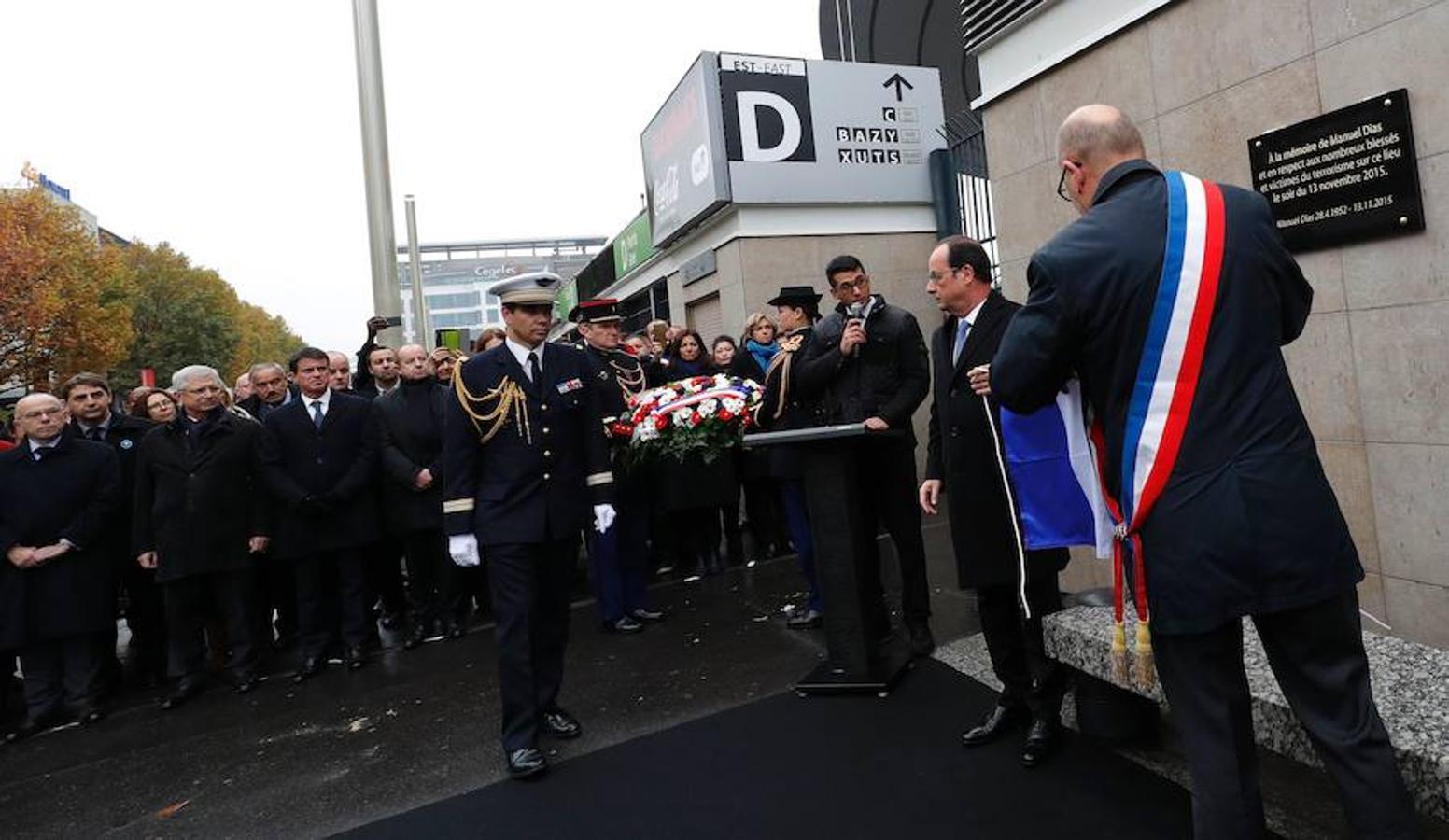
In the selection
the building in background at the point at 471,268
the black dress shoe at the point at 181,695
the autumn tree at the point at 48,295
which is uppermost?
the building in background at the point at 471,268

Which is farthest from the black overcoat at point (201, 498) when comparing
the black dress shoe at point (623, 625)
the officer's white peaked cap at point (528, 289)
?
the officer's white peaked cap at point (528, 289)

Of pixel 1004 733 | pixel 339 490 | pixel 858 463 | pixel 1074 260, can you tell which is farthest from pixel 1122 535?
pixel 339 490

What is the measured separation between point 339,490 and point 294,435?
462 mm

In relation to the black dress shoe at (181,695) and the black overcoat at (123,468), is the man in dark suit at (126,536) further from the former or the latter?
the black dress shoe at (181,695)

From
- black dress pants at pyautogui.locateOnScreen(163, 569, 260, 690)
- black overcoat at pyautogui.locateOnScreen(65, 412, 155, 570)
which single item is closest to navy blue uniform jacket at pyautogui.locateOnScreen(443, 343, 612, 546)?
black dress pants at pyautogui.locateOnScreen(163, 569, 260, 690)

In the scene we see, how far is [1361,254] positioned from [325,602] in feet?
19.7

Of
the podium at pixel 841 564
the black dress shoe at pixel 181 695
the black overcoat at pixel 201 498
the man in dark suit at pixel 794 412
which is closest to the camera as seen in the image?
the podium at pixel 841 564

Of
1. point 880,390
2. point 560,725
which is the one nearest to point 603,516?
point 560,725

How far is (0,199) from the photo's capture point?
2877 centimetres

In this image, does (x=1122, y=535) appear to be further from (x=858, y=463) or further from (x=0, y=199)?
(x=0, y=199)

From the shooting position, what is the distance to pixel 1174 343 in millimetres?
1875

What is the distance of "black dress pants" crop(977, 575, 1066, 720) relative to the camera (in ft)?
10.8

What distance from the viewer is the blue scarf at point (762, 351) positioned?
24.6 feet

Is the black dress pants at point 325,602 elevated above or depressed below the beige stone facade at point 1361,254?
below
